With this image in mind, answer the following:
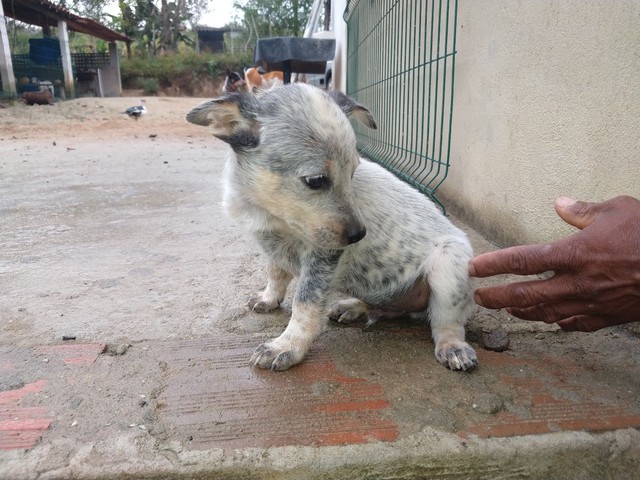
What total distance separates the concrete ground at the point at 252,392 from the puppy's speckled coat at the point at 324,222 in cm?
19

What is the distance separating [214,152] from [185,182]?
3.91 m

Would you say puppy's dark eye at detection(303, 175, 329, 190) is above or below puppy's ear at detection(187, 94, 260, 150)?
below

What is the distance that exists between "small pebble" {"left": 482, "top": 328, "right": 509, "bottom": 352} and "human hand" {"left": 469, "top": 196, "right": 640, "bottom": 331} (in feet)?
1.69

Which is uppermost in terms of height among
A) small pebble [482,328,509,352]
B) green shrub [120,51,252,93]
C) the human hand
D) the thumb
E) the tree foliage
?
the tree foliage

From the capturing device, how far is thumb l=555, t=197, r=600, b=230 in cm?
182

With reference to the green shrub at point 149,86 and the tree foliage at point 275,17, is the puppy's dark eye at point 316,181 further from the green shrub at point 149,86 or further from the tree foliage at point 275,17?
the tree foliage at point 275,17

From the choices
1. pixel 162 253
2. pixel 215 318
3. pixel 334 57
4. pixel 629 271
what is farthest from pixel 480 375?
pixel 334 57

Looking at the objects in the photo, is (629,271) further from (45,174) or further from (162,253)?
(45,174)

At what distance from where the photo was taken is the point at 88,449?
5.74 feet

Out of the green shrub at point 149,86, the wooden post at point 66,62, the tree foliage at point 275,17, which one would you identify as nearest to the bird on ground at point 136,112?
the wooden post at point 66,62

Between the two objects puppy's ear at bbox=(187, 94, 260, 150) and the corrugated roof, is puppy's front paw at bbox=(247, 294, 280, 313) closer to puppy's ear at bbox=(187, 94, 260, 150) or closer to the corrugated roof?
puppy's ear at bbox=(187, 94, 260, 150)

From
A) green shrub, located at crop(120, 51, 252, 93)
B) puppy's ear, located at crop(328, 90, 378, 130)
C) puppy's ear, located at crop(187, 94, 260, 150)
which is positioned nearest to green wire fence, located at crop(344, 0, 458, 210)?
puppy's ear, located at crop(328, 90, 378, 130)

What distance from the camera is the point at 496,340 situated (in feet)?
8.21

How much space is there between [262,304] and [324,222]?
85cm
